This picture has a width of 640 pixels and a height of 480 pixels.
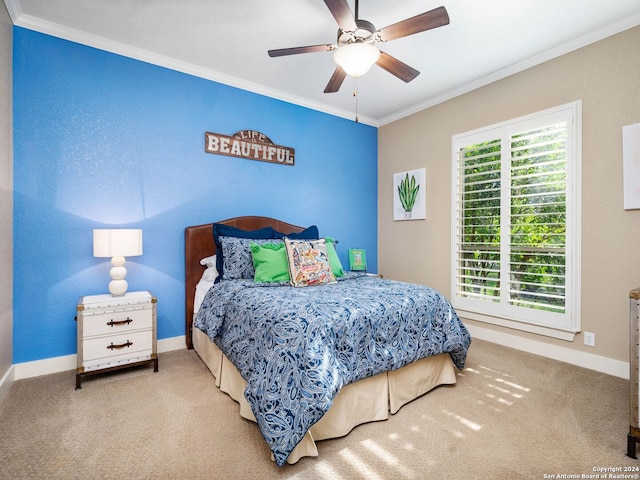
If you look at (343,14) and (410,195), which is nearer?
(343,14)

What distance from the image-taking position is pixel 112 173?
9.11 feet

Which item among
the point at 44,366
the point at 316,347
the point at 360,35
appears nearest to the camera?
the point at 316,347

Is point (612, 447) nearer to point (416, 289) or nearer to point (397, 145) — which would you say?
point (416, 289)

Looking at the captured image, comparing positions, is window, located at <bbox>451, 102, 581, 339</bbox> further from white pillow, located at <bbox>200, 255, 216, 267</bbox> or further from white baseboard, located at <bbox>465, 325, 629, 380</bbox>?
white pillow, located at <bbox>200, 255, 216, 267</bbox>

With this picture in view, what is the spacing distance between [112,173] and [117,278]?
93cm

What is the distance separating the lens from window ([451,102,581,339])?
2801 mm

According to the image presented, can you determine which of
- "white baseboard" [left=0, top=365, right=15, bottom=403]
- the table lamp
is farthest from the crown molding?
"white baseboard" [left=0, top=365, right=15, bottom=403]

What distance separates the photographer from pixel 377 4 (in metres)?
2.28

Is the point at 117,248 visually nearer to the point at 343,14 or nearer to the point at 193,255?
the point at 193,255

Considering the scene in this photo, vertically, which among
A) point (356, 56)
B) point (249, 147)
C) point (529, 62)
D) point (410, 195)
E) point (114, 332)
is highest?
point (529, 62)

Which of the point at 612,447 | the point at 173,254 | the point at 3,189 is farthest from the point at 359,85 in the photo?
the point at 612,447

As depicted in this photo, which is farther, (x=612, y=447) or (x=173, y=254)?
(x=173, y=254)

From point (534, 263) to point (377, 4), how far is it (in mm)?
2572

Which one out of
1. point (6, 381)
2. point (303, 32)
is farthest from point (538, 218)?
point (6, 381)
